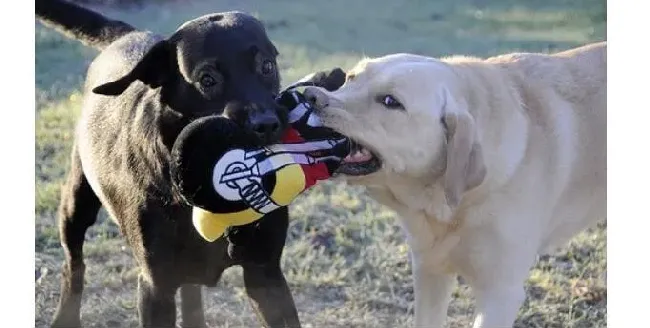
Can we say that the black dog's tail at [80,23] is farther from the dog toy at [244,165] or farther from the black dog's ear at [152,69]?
the dog toy at [244,165]

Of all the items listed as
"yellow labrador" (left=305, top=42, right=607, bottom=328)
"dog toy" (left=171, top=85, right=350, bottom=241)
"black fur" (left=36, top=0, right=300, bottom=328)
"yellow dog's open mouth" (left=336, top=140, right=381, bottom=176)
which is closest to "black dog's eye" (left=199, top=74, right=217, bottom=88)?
"black fur" (left=36, top=0, right=300, bottom=328)

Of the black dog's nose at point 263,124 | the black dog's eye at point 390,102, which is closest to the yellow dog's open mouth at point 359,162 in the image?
the black dog's eye at point 390,102

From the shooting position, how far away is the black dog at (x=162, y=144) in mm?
2080

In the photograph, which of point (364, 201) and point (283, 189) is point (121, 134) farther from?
point (364, 201)

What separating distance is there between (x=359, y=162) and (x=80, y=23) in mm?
848

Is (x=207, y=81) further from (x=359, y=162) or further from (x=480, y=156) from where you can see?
(x=480, y=156)

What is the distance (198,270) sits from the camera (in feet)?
7.64

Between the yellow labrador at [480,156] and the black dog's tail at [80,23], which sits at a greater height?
the black dog's tail at [80,23]

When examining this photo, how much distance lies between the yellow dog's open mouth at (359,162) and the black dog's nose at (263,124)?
208 millimetres

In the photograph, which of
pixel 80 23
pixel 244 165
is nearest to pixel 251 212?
pixel 244 165

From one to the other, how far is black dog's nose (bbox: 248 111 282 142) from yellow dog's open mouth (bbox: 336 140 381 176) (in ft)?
0.68

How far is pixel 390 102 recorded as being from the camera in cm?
214
